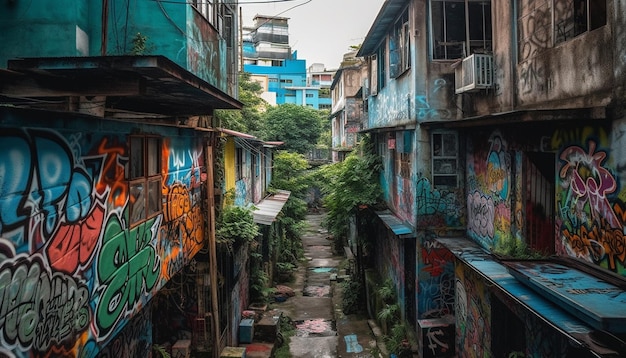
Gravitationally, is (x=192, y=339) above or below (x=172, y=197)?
below

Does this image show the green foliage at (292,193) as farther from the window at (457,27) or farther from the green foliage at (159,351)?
the green foliage at (159,351)

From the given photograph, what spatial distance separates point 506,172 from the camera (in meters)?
9.47

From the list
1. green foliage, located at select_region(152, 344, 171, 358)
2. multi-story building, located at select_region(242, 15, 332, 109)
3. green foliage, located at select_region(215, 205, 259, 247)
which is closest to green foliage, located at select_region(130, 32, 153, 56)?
green foliage, located at select_region(215, 205, 259, 247)

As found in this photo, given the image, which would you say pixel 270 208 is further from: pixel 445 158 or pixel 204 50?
pixel 204 50

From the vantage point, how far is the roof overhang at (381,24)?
12922 mm

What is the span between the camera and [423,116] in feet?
39.6

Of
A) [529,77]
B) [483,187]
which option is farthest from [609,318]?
[483,187]

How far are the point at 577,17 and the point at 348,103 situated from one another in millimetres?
24749

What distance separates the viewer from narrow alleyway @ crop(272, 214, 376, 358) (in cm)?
1481

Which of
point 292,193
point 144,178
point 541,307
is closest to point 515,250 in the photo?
point 541,307

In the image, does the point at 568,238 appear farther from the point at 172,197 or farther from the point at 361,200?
the point at 361,200

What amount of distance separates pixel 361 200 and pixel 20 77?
41.5 ft

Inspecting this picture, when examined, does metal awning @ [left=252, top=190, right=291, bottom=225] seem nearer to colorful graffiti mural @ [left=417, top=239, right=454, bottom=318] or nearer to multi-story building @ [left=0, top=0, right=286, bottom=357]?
multi-story building @ [left=0, top=0, right=286, bottom=357]

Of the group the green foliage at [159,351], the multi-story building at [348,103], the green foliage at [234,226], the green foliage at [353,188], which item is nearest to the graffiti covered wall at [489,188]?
the green foliage at [353,188]
